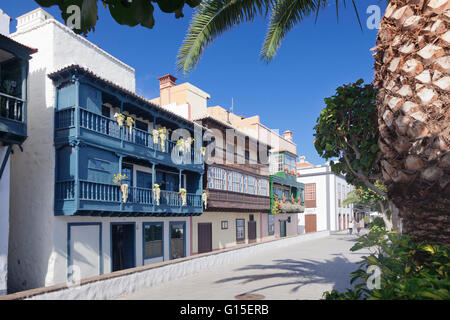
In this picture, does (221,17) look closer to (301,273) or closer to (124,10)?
(124,10)

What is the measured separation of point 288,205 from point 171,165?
17363mm

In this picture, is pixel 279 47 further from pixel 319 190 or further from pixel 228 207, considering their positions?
pixel 319 190

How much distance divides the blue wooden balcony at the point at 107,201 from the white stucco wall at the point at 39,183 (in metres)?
0.68

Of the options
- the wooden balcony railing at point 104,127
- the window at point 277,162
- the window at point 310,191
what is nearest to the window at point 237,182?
the wooden balcony railing at point 104,127

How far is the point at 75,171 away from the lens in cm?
1477

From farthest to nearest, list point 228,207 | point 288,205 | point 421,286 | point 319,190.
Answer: point 319,190 → point 288,205 → point 228,207 → point 421,286

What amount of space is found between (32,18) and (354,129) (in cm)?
1577

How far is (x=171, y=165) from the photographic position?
20.6 meters

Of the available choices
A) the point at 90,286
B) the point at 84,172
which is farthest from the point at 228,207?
the point at 90,286

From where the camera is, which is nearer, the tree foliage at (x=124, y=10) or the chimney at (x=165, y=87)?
the tree foliage at (x=124, y=10)

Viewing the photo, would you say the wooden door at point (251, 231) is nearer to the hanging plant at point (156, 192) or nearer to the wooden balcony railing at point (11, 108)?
the hanging plant at point (156, 192)

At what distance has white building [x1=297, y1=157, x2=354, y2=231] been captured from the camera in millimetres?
50000

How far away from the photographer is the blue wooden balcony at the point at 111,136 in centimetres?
1516

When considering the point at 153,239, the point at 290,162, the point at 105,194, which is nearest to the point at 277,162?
the point at 290,162
